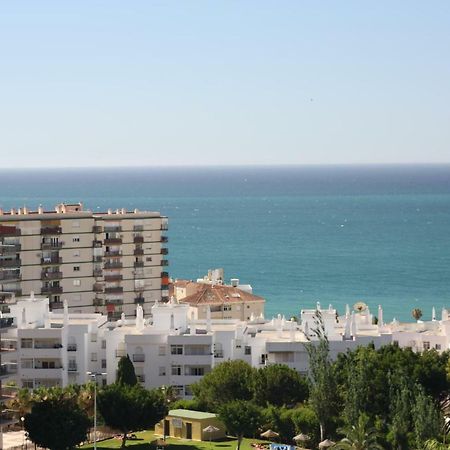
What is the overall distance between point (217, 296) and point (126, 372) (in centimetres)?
3588

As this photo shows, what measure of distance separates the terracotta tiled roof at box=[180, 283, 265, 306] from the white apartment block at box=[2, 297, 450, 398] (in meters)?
25.6

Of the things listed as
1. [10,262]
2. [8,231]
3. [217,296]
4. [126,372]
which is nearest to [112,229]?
[8,231]

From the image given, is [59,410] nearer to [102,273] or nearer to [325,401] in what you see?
[325,401]

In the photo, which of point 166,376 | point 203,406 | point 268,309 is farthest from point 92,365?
point 268,309

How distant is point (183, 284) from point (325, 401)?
2137 inches

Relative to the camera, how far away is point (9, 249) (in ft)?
379

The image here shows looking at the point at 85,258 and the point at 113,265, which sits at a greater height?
the point at 85,258

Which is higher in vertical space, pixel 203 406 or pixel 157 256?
pixel 157 256

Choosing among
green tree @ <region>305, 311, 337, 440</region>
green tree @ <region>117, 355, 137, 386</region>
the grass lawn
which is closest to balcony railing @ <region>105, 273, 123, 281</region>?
green tree @ <region>117, 355, 137, 386</region>

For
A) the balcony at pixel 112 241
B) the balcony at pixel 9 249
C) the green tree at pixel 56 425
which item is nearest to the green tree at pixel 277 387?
the green tree at pixel 56 425

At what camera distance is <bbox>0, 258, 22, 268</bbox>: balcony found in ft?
379

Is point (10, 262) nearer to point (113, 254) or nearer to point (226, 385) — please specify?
point (113, 254)

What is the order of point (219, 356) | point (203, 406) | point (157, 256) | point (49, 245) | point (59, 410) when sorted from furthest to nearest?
point (157, 256), point (49, 245), point (219, 356), point (203, 406), point (59, 410)

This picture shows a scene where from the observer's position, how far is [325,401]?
7481 cm
